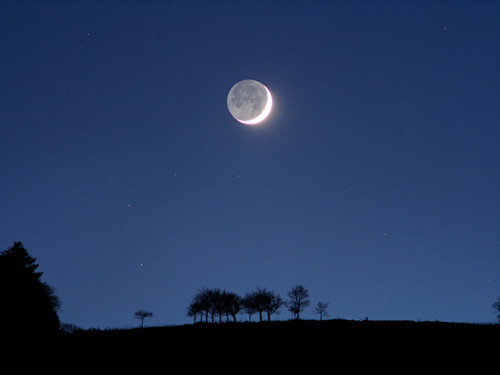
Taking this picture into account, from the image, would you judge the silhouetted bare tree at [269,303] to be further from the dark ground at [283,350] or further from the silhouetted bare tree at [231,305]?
the dark ground at [283,350]

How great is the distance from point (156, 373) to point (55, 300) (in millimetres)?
74479

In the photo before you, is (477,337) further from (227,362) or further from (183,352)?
(183,352)

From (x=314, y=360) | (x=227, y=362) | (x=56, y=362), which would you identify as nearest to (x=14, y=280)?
(x=56, y=362)

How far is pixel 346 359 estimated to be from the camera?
65.1ft

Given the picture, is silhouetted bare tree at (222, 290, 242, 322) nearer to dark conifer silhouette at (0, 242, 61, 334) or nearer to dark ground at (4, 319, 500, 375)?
dark conifer silhouette at (0, 242, 61, 334)

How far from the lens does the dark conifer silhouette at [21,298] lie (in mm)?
38969

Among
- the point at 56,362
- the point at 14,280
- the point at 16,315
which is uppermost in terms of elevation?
the point at 14,280

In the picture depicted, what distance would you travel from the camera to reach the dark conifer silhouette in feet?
128

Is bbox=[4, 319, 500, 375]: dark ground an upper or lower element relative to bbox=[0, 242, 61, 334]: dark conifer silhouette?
lower

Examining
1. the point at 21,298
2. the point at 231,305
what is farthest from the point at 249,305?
the point at 21,298

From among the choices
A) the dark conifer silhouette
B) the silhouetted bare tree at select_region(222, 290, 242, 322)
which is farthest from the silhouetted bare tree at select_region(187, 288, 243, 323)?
the dark conifer silhouette

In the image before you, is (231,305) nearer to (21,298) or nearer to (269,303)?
(269,303)

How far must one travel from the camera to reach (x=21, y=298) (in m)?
40.5

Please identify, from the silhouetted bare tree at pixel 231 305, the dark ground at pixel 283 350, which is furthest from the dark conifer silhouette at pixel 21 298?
the silhouetted bare tree at pixel 231 305
